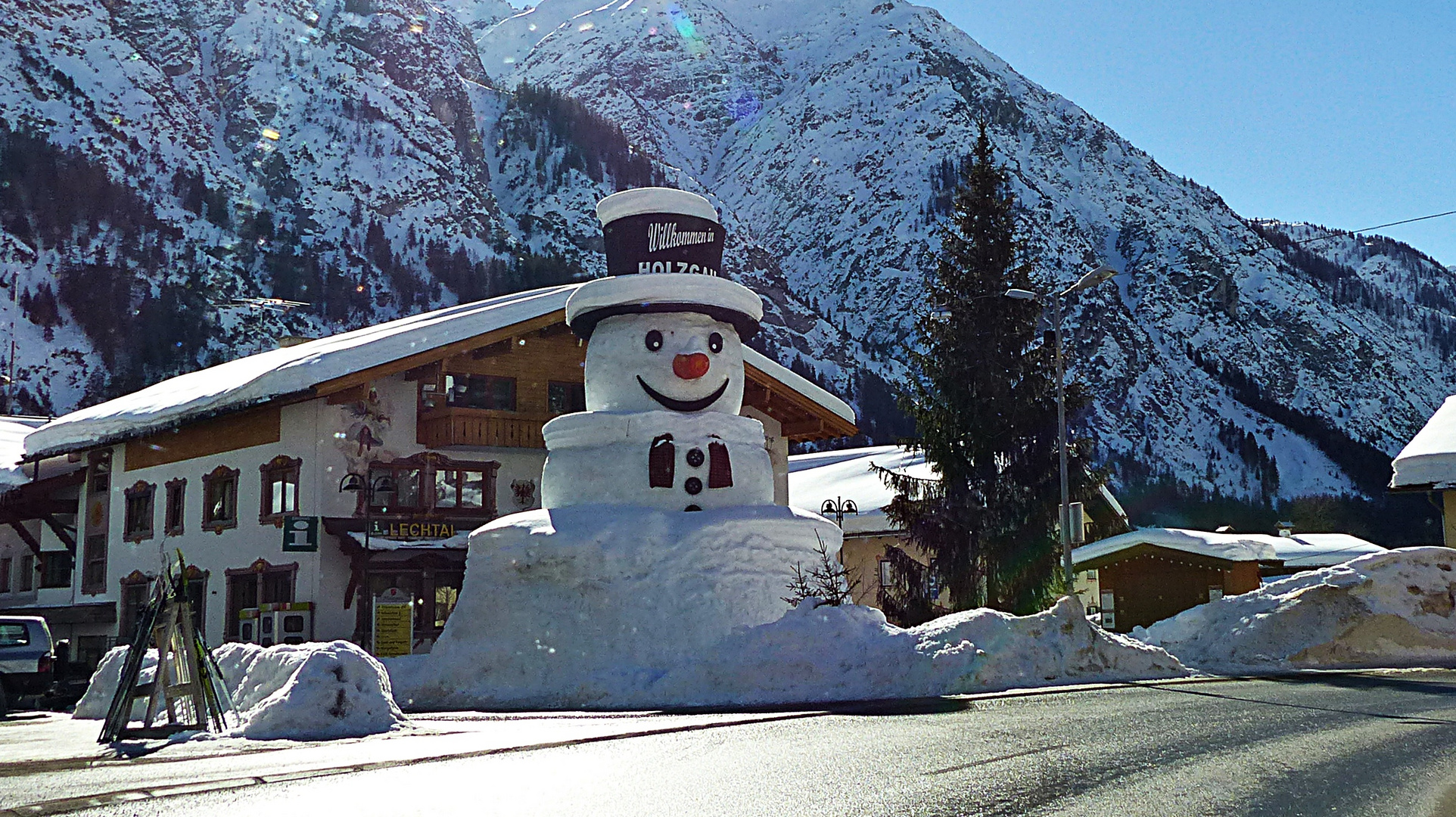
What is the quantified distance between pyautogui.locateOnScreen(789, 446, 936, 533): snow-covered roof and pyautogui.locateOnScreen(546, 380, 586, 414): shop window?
6.84 m

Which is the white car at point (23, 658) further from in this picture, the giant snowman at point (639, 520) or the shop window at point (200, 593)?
the shop window at point (200, 593)

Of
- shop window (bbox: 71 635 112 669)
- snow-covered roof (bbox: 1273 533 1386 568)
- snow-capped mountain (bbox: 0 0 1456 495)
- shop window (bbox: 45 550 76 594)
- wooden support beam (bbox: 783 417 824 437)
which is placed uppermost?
snow-capped mountain (bbox: 0 0 1456 495)

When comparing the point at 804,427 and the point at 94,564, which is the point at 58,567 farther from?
the point at 804,427

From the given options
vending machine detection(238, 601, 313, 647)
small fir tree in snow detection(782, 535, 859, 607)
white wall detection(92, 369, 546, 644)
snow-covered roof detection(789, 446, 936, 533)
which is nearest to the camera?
small fir tree in snow detection(782, 535, 859, 607)

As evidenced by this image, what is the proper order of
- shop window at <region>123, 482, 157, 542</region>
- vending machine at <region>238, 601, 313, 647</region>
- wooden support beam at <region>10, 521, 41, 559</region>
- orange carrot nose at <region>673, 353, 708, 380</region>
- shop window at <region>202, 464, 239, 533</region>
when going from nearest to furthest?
orange carrot nose at <region>673, 353, 708, 380</region>
vending machine at <region>238, 601, 313, 647</region>
shop window at <region>202, 464, 239, 533</region>
shop window at <region>123, 482, 157, 542</region>
wooden support beam at <region>10, 521, 41, 559</region>

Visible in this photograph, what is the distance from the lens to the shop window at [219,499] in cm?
2614

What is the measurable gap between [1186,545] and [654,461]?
18504mm

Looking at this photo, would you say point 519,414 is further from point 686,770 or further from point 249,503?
point 686,770

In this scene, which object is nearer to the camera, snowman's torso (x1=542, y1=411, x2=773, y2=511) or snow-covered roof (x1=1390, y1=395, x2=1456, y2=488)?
snowman's torso (x1=542, y1=411, x2=773, y2=511)

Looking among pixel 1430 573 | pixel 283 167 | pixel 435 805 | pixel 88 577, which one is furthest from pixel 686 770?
pixel 283 167

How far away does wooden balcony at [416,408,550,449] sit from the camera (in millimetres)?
25609

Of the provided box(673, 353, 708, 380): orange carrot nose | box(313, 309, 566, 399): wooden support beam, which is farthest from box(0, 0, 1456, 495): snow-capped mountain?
box(673, 353, 708, 380): orange carrot nose

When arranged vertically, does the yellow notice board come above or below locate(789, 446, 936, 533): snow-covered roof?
below

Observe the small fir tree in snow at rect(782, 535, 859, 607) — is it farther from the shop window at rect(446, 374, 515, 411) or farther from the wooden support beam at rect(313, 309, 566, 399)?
the shop window at rect(446, 374, 515, 411)
